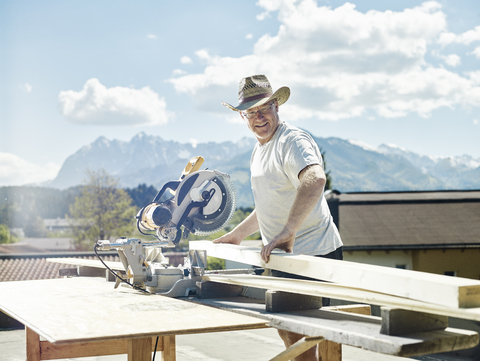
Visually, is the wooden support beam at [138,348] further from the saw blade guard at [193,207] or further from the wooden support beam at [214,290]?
the saw blade guard at [193,207]

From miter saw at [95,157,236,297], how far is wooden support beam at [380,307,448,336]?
1285mm


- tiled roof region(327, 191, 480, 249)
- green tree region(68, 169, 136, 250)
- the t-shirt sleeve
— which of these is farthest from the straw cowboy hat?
green tree region(68, 169, 136, 250)

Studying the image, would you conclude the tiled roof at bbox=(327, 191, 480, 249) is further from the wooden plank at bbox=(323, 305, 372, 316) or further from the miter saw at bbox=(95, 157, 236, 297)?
the wooden plank at bbox=(323, 305, 372, 316)

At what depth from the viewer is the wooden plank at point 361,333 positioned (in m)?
1.62

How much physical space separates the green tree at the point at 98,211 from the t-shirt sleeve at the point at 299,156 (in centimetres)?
6249

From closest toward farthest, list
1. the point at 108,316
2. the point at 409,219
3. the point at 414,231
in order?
the point at 108,316, the point at 414,231, the point at 409,219

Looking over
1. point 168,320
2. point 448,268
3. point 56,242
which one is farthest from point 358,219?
point 56,242

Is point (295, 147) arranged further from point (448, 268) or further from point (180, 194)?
point (448, 268)

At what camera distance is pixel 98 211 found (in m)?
64.7

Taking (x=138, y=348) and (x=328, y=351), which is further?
(x=328, y=351)

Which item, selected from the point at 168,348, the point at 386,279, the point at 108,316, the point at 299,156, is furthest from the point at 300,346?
the point at 168,348

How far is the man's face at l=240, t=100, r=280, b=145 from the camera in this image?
2920 mm

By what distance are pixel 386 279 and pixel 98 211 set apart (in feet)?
215

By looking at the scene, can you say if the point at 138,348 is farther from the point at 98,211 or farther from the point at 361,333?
the point at 98,211
